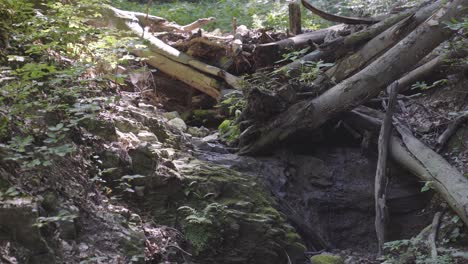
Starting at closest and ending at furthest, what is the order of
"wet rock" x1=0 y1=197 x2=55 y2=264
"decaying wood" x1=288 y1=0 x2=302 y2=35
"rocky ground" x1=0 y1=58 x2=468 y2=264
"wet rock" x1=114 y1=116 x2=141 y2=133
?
"wet rock" x1=0 y1=197 x2=55 y2=264 < "rocky ground" x1=0 y1=58 x2=468 y2=264 < "wet rock" x1=114 y1=116 x2=141 y2=133 < "decaying wood" x1=288 y1=0 x2=302 y2=35

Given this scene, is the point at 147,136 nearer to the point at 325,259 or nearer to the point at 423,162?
the point at 325,259

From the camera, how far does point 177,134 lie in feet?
20.0

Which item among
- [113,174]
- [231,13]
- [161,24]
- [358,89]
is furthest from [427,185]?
[231,13]

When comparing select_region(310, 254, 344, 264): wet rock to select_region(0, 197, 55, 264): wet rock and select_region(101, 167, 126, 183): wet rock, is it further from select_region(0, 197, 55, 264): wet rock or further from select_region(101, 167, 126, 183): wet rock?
select_region(0, 197, 55, 264): wet rock

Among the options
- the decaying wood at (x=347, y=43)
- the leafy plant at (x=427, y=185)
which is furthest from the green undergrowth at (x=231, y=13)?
the leafy plant at (x=427, y=185)

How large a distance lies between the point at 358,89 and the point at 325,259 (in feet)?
7.54

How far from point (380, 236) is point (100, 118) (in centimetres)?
326

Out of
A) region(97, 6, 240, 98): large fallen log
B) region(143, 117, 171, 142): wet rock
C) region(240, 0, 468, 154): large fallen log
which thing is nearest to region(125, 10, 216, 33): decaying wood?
region(97, 6, 240, 98): large fallen log

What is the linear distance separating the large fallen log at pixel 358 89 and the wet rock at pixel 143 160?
1755 millimetres

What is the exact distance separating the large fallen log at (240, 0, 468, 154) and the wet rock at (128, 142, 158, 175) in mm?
1755

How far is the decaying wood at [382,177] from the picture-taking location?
507cm

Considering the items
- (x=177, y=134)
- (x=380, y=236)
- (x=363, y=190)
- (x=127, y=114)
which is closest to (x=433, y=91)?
(x=363, y=190)

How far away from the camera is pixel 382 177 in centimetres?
539

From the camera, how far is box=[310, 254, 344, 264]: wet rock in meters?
Result: 4.80
